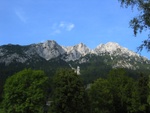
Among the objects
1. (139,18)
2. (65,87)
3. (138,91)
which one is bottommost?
(139,18)

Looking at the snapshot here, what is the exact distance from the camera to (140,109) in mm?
100375

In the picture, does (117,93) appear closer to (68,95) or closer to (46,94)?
(46,94)

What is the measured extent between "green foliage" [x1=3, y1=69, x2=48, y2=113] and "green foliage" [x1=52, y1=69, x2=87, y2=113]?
3.54 meters

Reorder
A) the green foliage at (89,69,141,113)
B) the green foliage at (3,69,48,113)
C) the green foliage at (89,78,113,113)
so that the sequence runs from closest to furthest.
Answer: the green foliage at (3,69,48,113) → the green foliage at (89,78,113,113) → the green foliage at (89,69,141,113)

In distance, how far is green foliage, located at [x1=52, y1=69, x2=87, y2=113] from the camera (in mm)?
74988

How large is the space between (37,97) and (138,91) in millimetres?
39206

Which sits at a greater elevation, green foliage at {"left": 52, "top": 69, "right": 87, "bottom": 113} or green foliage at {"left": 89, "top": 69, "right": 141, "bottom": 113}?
green foliage at {"left": 89, "top": 69, "right": 141, "bottom": 113}

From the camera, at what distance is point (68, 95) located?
7512 centimetres

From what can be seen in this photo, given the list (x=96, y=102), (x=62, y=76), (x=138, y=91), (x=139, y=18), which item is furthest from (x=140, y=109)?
(x=139, y=18)

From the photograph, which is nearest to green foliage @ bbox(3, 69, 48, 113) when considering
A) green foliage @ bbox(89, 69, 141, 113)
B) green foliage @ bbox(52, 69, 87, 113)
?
green foliage @ bbox(52, 69, 87, 113)

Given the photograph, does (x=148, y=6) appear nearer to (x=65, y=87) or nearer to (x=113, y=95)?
(x=65, y=87)

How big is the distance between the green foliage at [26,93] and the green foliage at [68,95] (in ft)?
11.6

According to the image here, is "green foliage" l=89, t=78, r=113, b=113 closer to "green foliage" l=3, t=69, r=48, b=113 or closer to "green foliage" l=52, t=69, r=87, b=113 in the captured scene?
"green foliage" l=52, t=69, r=87, b=113

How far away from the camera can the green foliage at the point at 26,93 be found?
76312 millimetres
